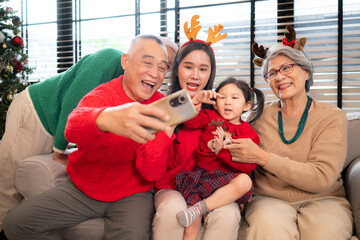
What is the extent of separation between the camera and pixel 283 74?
167cm

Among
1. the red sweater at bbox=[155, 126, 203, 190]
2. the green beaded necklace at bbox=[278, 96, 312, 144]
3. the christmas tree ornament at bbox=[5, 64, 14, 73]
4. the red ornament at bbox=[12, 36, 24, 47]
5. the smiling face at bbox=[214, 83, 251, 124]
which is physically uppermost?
the red ornament at bbox=[12, 36, 24, 47]

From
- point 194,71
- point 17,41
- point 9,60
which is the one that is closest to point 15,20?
point 17,41

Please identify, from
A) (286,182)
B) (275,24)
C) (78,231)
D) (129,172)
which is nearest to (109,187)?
(129,172)

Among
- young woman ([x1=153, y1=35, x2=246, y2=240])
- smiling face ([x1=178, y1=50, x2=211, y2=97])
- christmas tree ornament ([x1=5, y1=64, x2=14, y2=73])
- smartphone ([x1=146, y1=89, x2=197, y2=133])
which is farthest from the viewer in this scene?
christmas tree ornament ([x1=5, y1=64, x2=14, y2=73])

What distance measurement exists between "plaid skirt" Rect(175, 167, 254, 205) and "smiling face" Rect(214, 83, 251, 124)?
35 cm

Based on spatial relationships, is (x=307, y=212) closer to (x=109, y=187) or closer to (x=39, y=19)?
(x=109, y=187)

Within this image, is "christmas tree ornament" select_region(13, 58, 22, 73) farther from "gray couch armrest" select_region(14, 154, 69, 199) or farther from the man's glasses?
the man's glasses

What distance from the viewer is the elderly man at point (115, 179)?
1420 millimetres

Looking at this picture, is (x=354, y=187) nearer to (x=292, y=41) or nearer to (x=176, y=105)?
(x=292, y=41)

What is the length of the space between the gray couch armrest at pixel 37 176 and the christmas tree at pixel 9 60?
6.35ft

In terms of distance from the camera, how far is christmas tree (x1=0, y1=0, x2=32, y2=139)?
11.1 feet

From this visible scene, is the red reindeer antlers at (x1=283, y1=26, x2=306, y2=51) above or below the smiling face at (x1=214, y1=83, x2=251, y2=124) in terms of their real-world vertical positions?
above

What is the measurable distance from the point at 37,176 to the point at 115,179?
0.56 meters

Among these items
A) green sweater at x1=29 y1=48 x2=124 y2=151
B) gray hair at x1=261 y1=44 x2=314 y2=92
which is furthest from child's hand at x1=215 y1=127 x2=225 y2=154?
green sweater at x1=29 y1=48 x2=124 y2=151
